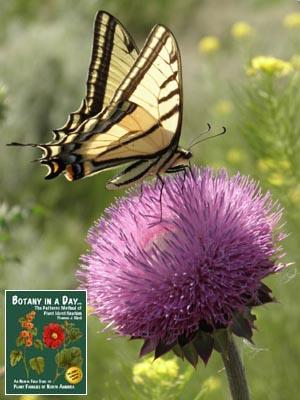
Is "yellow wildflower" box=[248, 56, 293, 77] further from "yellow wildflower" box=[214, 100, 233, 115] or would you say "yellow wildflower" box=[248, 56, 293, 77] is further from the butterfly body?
"yellow wildflower" box=[214, 100, 233, 115]

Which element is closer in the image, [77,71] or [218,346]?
[218,346]

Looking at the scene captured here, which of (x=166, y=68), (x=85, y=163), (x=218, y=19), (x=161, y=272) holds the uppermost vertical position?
(x=218, y=19)

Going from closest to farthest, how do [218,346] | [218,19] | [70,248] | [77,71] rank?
[218,346]
[70,248]
[77,71]
[218,19]

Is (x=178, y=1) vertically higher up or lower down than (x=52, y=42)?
higher up

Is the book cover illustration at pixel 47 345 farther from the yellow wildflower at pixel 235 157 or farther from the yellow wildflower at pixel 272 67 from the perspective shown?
the yellow wildflower at pixel 235 157

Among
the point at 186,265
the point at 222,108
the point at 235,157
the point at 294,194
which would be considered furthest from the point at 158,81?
the point at 222,108

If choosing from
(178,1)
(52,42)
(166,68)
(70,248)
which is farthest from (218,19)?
(166,68)

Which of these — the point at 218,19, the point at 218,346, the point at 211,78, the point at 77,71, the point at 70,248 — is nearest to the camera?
the point at 218,346

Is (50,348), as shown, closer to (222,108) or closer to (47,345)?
(47,345)

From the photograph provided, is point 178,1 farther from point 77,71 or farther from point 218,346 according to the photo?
point 218,346
